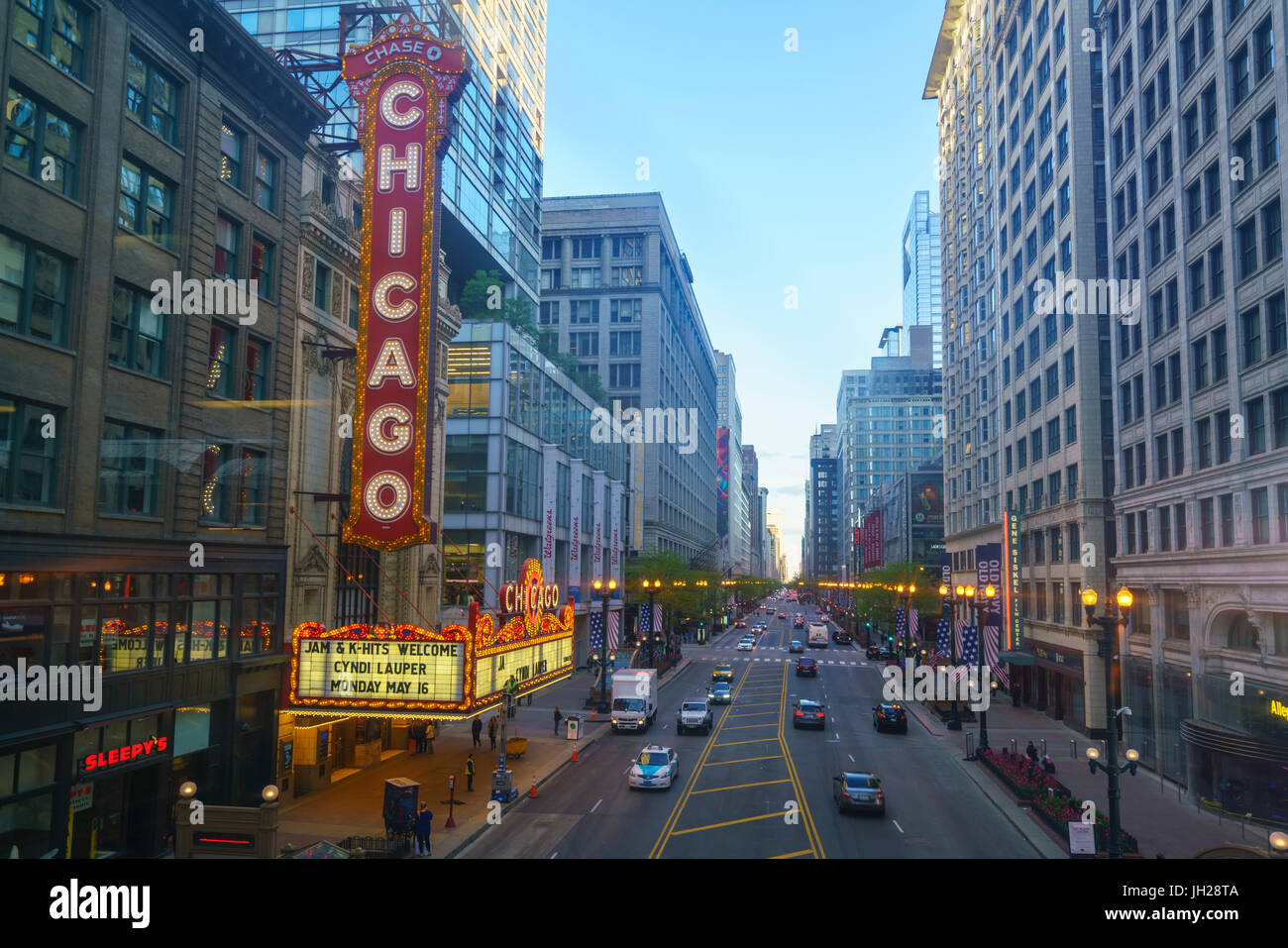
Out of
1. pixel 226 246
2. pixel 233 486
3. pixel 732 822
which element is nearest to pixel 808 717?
pixel 732 822

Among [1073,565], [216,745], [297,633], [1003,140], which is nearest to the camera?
[216,745]

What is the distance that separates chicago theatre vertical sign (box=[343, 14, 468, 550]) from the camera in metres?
27.7

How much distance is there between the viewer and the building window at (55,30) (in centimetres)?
1920

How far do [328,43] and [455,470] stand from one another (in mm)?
27642

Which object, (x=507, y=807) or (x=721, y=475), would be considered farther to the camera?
(x=721, y=475)

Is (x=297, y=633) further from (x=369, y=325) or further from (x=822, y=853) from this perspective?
(x=822, y=853)

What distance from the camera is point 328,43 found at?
2167 inches

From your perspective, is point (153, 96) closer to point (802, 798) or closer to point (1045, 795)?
point (802, 798)

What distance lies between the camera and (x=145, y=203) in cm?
2278

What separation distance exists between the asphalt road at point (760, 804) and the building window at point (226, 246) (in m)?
17.8

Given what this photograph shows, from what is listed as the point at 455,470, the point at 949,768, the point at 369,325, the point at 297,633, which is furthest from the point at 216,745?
the point at 455,470

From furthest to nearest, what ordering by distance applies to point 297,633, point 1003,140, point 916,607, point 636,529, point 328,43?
point 636,529, point 916,607, point 1003,140, point 328,43, point 297,633

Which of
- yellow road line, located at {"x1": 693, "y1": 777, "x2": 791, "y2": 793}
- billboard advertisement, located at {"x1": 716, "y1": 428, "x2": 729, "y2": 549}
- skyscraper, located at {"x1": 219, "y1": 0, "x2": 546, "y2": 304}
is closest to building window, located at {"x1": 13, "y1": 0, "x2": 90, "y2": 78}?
skyscraper, located at {"x1": 219, "y1": 0, "x2": 546, "y2": 304}

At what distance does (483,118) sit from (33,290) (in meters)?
51.2
